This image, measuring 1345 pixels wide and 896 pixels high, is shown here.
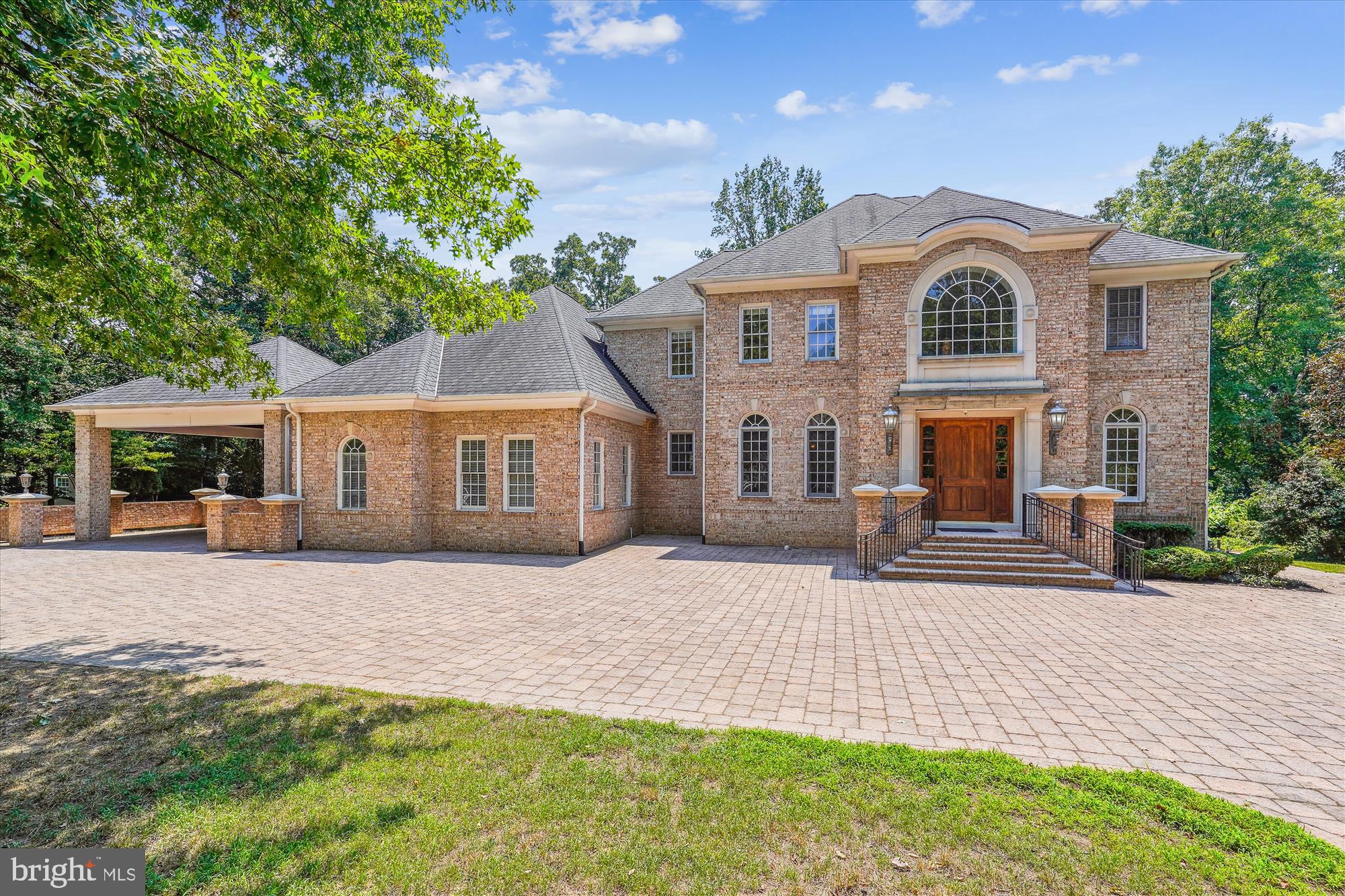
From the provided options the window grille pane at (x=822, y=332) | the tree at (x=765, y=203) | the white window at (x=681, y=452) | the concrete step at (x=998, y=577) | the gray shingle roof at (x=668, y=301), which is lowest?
the concrete step at (x=998, y=577)

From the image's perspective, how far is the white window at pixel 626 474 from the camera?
15844 millimetres

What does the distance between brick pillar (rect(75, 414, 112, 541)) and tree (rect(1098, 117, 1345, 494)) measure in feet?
112

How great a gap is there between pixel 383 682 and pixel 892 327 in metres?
12.1

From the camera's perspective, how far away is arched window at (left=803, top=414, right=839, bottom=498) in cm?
1472

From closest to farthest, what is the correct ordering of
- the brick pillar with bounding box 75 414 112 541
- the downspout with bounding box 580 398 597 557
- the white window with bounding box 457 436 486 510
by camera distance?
the downspout with bounding box 580 398 597 557, the white window with bounding box 457 436 486 510, the brick pillar with bounding box 75 414 112 541

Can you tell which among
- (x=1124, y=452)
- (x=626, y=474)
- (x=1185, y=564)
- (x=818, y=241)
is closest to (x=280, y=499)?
(x=626, y=474)

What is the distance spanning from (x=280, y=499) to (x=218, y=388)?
388 centimetres

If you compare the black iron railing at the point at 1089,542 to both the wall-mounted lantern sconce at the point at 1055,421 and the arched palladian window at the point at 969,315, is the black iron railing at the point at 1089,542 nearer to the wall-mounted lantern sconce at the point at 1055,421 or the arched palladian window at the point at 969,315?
the wall-mounted lantern sconce at the point at 1055,421

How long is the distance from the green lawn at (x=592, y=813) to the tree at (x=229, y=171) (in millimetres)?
3672

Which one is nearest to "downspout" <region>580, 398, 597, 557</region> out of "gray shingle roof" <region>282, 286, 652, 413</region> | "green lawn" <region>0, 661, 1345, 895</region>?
"gray shingle roof" <region>282, 286, 652, 413</region>

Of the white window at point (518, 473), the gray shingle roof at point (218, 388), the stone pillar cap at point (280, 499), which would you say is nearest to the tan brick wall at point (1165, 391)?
the white window at point (518, 473)

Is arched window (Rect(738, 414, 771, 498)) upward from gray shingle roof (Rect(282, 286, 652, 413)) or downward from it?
downward

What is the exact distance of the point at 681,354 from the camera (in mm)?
17281

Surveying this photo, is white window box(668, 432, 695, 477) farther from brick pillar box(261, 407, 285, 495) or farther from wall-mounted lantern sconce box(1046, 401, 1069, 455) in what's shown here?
brick pillar box(261, 407, 285, 495)
